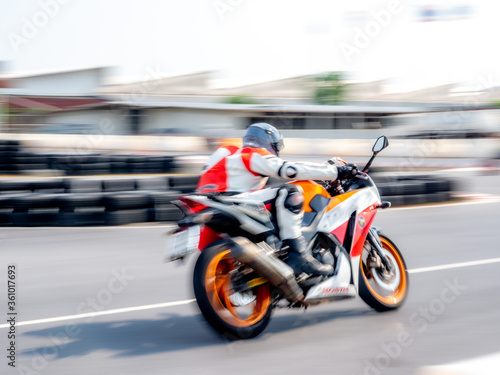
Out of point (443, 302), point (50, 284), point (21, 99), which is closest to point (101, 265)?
point (50, 284)

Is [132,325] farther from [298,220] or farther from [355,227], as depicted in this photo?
[355,227]

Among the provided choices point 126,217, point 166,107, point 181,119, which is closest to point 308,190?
point 126,217

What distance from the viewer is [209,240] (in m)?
5.09

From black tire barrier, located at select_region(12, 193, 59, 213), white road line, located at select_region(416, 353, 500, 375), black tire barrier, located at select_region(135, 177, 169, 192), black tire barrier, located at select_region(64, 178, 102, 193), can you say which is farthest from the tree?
white road line, located at select_region(416, 353, 500, 375)

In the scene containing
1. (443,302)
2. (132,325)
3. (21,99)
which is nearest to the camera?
(132,325)

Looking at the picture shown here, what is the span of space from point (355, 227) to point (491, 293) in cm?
173

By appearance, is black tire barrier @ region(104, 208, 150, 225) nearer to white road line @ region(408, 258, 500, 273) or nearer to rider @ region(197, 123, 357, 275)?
white road line @ region(408, 258, 500, 273)

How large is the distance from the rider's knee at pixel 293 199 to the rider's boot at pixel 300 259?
221 mm

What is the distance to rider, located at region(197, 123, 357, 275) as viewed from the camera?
5.13 m

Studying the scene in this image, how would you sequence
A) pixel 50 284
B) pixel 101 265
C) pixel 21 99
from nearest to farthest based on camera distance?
pixel 50 284 < pixel 101 265 < pixel 21 99

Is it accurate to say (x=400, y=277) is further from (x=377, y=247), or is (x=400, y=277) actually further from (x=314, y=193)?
(x=314, y=193)

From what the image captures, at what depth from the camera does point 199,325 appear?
17.8 feet

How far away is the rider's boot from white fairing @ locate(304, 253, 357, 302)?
11 cm

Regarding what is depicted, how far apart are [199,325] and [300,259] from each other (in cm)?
94
